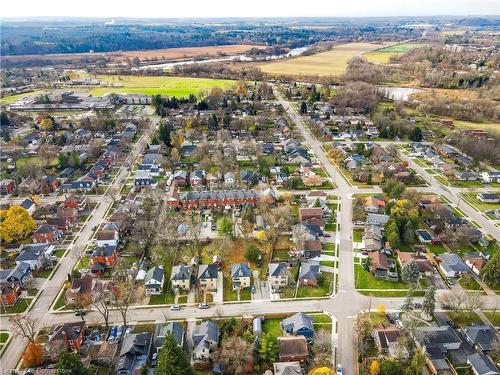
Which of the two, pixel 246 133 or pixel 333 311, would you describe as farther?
pixel 246 133

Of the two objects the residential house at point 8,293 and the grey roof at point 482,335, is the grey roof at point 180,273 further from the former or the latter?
the grey roof at point 482,335

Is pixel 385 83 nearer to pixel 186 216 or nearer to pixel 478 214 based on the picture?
pixel 478 214

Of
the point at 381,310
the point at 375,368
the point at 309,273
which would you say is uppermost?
the point at 375,368

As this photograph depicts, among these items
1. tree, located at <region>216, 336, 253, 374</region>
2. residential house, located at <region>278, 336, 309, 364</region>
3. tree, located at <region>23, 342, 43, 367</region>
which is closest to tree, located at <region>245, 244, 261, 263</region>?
residential house, located at <region>278, 336, 309, 364</region>

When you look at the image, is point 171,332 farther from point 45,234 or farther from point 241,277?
point 45,234

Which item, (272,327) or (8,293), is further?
(8,293)

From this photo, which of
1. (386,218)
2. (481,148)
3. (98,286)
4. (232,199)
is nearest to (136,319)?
(98,286)

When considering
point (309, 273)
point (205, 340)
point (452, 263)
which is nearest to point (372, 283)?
point (309, 273)
